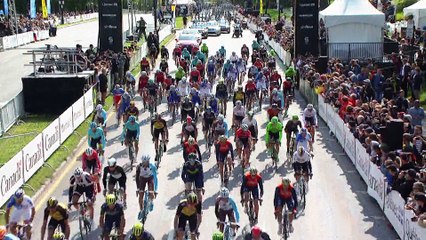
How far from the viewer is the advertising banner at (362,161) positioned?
1748cm

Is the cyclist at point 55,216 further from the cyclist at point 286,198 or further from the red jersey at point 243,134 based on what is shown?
the red jersey at point 243,134

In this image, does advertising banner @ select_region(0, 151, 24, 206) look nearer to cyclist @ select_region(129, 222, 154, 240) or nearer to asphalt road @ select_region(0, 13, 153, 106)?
cyclist @ select_region(129, 222, 154, 240)

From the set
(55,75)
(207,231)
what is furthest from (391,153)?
(55,75)

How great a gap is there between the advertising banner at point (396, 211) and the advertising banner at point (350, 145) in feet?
14.4

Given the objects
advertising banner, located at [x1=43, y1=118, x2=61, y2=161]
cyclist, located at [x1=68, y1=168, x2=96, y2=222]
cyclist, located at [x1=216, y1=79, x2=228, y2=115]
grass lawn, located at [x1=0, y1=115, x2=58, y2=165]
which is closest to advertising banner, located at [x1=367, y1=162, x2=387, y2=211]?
cyclist, located at [x1=68, y1=168, x2=96, y2=222]

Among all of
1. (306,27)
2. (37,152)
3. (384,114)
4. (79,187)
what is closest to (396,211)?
(384,114)

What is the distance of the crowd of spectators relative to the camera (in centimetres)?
1391

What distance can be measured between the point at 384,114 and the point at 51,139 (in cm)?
926

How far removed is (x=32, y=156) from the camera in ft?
60.1

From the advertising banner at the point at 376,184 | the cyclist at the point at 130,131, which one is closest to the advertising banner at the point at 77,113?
the cyclist at the point at 130,131

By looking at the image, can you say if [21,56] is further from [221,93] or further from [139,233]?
[139,233]

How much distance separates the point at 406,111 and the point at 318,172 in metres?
3.72

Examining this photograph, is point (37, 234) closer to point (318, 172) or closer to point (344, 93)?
point (318, 172)

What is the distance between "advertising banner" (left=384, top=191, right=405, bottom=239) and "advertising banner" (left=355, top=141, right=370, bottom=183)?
2.30 metres
